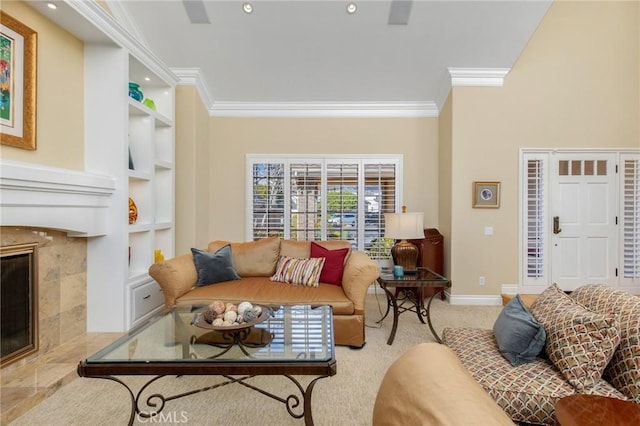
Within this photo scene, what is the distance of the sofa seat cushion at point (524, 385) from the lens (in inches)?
54.4

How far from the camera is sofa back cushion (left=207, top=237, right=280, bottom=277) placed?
3.43m

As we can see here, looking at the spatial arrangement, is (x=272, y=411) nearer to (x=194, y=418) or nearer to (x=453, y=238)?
(x=194, y=418)

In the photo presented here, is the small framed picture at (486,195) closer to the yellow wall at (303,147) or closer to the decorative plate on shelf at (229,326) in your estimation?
the yellow wall at (303,147)

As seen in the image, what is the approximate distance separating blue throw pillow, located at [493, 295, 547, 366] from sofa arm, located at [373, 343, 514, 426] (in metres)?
0.78

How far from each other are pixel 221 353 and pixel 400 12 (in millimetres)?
3642

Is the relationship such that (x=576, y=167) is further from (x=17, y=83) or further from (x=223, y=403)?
→ (x=17, y=83)

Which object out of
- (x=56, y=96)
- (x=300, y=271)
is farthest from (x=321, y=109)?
(x=56, y=96)

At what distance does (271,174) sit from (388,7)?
8.78 feet

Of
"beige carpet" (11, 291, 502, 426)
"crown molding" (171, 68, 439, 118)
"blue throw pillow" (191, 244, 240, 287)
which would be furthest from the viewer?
"crown molding" (171, 68, 439, 118)

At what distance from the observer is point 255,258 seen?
3.45 metres

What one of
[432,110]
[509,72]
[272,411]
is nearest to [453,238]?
[432,110]

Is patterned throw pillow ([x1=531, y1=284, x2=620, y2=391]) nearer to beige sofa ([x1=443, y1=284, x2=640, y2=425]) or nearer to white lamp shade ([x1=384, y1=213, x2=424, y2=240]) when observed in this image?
beige sofa ([x1=443, y1=284, x2=640, y2=425])

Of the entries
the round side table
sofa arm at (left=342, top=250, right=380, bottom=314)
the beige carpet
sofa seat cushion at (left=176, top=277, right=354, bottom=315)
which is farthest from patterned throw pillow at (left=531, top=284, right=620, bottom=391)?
sofa seat cushion at (left=176, top=277, right=354, bottom=315)

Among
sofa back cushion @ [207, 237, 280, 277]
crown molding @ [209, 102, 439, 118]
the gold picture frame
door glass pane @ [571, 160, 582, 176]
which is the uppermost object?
crown molding @ [209, 102, 439, 118]
